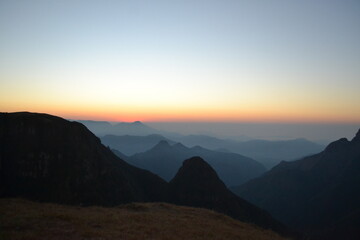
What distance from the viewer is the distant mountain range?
217 feet

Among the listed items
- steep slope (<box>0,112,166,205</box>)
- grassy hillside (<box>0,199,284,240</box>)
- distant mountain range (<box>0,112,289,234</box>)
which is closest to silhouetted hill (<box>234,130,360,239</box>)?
distant mountain range (<box>0,112,289,234</box>)

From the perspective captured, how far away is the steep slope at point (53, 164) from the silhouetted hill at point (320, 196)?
103m

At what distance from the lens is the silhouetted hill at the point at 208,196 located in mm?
94819

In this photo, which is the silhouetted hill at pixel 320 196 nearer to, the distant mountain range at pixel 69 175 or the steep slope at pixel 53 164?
the distant mountain range at pixel 69 175

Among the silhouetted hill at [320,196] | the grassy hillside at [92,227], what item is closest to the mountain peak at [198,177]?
the silhouetted hill at [320,196]

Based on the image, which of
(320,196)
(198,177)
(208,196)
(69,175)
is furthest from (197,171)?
(320,196)

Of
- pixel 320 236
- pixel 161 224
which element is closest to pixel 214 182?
pixel 320 236

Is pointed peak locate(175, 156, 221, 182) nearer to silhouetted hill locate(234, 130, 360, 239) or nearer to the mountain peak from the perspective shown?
the mountain peak

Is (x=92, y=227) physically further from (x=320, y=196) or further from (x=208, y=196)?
(x=320, y=196)

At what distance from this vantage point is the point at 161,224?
55.0 feet

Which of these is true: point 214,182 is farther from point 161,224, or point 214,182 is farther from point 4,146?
point 161,224

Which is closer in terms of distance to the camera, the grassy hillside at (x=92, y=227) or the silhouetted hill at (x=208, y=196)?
the grassy hillside at (x=92, y=227)

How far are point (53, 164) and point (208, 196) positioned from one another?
58.4 m

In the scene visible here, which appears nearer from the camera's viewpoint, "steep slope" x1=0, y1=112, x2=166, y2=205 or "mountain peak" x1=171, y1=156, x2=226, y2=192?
"steep slope" x1=0, y1=112, x2=166, y2=205
